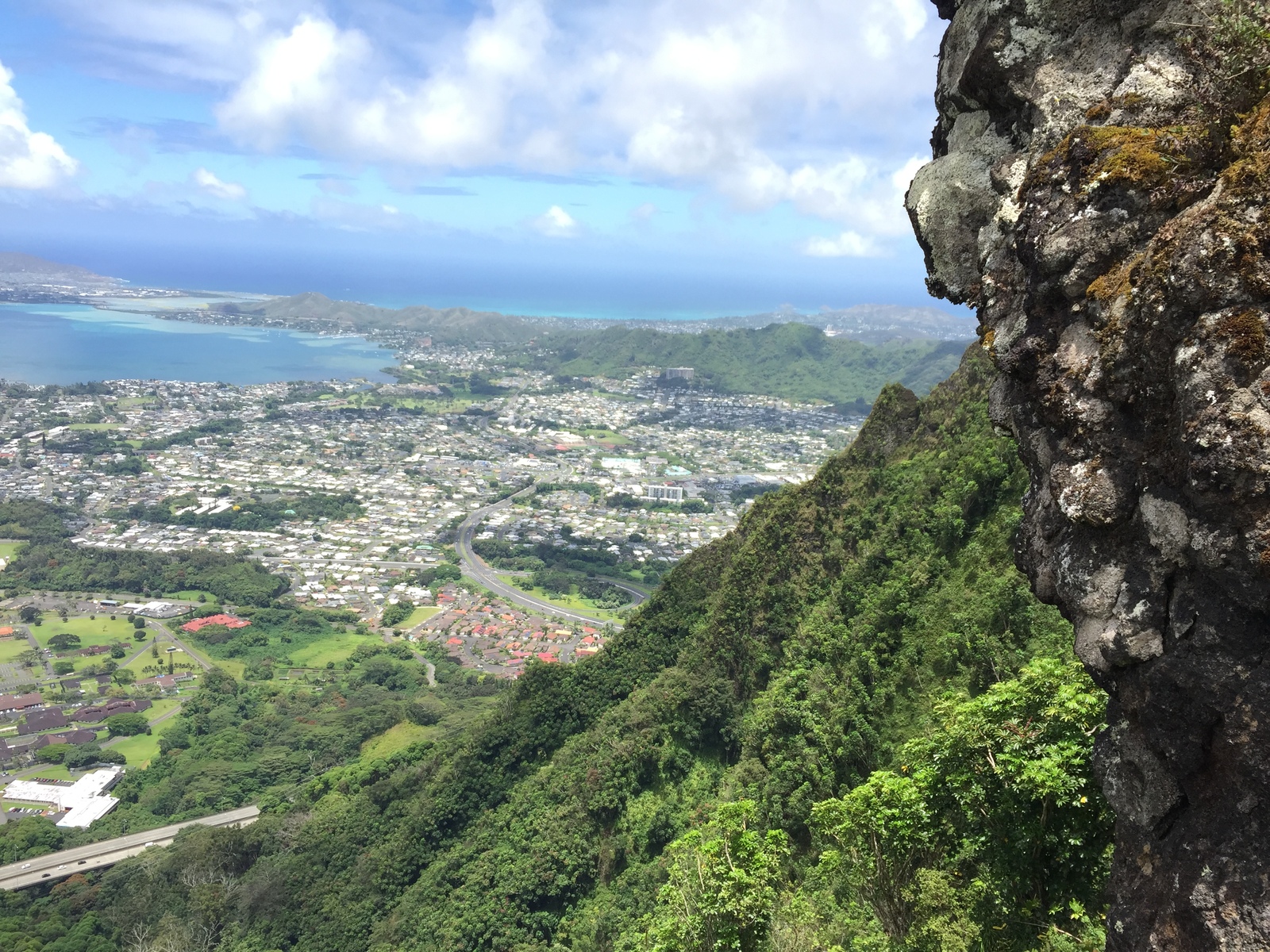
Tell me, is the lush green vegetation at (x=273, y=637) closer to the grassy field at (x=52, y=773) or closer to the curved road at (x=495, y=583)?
the curved road at (x=495, y=583)

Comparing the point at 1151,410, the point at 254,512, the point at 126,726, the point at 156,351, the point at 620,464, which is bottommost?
the point at 126,726

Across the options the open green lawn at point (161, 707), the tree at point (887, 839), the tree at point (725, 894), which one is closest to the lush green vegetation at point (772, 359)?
the open green lawn at point (161, 707)

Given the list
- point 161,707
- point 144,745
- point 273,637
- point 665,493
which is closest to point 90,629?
point 273,637

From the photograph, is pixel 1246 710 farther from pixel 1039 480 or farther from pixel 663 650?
pixel 663 650

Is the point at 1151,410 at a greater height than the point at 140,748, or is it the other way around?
the point at 1151,410

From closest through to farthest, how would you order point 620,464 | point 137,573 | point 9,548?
point 137,573 → point 9,548 → point 620,464

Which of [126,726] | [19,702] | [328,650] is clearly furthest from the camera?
[328,650]

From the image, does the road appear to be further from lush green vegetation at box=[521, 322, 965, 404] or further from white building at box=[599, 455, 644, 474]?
lush green vegetation at box=[521, 322, 965, 404]

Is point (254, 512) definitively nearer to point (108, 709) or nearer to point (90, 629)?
point (90, 629)
